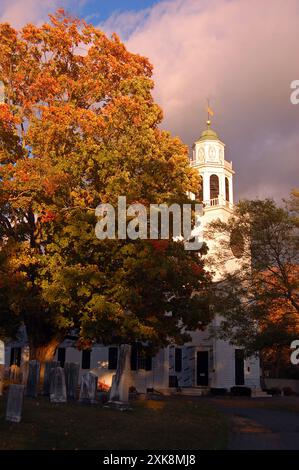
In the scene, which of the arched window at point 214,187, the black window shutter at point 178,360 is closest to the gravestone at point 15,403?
the black window shutter at point 178,360

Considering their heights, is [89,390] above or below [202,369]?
below

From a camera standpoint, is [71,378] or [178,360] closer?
→ [71,378]

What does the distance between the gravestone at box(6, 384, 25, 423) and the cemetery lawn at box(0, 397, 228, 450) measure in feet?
0.68

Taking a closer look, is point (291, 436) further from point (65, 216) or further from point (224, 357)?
point (224, 357)

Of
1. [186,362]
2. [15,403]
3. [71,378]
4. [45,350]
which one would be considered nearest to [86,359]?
[186,362]

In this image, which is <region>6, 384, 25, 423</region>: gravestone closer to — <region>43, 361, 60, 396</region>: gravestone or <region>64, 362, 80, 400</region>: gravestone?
<region>64, 362, 80, 400</region>: gravestone

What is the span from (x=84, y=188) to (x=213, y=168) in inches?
835

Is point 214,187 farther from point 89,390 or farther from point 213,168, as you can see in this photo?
point 89,390

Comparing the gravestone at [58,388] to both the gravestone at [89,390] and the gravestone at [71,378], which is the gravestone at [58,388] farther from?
the gravestone at [71,378]

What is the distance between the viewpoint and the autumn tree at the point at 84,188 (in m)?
20.6

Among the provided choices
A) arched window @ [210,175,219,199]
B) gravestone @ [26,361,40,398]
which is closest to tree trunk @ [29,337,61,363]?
gravestone @ [26,361,40,398]

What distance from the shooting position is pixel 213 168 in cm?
4244

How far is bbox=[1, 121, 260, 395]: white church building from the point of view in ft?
110

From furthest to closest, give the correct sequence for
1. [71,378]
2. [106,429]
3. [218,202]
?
[218,202]
[71,378]
[106,429]
